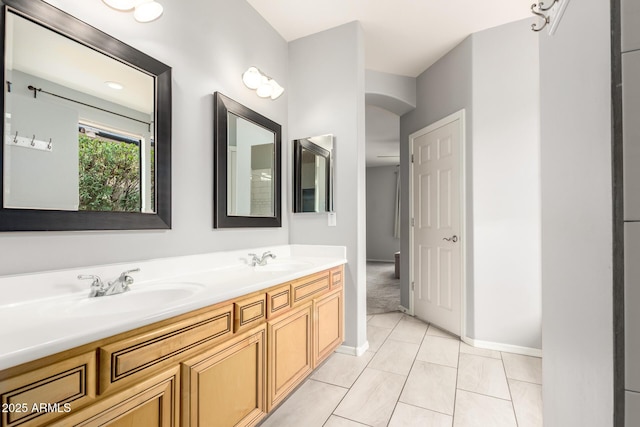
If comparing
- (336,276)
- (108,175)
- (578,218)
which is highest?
(108,175)

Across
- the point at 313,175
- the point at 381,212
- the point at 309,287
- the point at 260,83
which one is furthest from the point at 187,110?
the point at 381,212

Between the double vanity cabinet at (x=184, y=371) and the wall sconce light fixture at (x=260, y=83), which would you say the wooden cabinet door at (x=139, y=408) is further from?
the wall sconce light fixture at (x=260, y=83)

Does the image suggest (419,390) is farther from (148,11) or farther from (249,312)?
(148,11)

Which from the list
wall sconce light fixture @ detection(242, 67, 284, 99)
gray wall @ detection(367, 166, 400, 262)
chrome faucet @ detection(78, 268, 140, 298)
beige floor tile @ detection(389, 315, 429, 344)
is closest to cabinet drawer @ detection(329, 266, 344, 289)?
beige floor tile @ detection(389, 315, 429, 344)

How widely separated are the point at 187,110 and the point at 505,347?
3.11m

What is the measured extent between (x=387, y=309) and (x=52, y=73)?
371cm

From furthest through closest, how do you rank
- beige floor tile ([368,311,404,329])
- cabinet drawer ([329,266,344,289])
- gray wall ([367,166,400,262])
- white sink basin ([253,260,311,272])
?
1. gray wall ([367,166,400,262])
2. beige floor tile ([368,311,404,329])
3. cabinet drawer ([329,266,344,289])
4. white sink basin ([253,260,311,272])

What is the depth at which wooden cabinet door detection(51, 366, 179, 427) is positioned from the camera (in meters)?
0.84

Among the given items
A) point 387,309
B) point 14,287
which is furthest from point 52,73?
point 387,309

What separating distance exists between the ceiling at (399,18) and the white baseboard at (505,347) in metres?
2.80

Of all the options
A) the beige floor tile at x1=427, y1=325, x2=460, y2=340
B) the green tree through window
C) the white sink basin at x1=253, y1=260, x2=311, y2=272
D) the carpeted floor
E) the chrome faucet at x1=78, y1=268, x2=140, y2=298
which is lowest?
the carpeted floor

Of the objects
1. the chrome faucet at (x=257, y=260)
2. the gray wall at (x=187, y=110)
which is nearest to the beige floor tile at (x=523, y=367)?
the chrome faucet at (x=257, y=260)

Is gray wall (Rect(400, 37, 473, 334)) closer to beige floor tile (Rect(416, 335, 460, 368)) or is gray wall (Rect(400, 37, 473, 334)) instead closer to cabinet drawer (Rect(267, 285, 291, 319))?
beige floor tile (Rect(416, 335, 460, 368))

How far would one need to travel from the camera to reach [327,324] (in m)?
2.22
